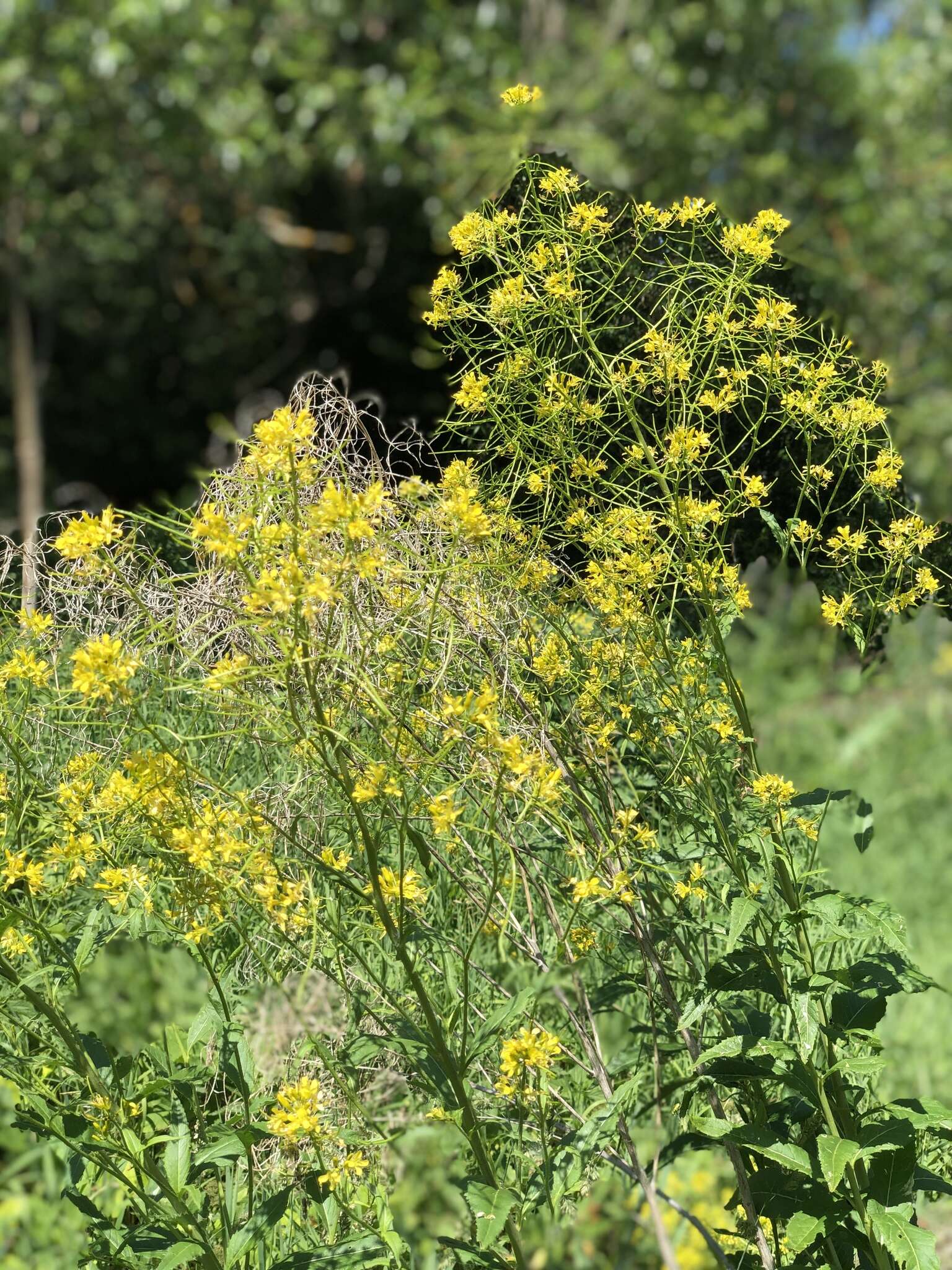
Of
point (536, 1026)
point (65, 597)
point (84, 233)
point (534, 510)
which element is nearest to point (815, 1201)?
point (536, 1026)

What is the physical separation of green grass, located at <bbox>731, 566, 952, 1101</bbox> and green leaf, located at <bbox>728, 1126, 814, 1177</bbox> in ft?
2.94

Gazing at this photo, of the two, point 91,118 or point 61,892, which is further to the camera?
point 91,118

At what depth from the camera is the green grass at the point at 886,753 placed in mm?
3709

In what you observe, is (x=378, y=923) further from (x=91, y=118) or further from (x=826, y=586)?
(x=91, y=118)

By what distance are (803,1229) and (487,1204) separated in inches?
15.7

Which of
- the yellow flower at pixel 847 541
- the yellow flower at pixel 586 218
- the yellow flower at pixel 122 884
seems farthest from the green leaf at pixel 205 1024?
the yellow flower at pixel 586 218

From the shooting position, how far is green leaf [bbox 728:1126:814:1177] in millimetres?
1612

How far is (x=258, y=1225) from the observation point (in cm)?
156

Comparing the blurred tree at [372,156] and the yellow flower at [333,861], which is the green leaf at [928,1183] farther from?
the blurred tree at [372,156]

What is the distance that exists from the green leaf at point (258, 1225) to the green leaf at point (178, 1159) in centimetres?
10

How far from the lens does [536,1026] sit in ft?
6.06

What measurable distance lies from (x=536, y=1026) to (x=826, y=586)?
796 mm

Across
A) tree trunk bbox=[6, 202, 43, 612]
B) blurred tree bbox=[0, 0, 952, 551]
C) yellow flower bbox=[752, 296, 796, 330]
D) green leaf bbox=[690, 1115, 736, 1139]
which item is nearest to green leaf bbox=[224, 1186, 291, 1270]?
green leaf bbox=[690, 1115, 736, 1139]

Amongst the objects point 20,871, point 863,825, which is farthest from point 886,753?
point 20,871
